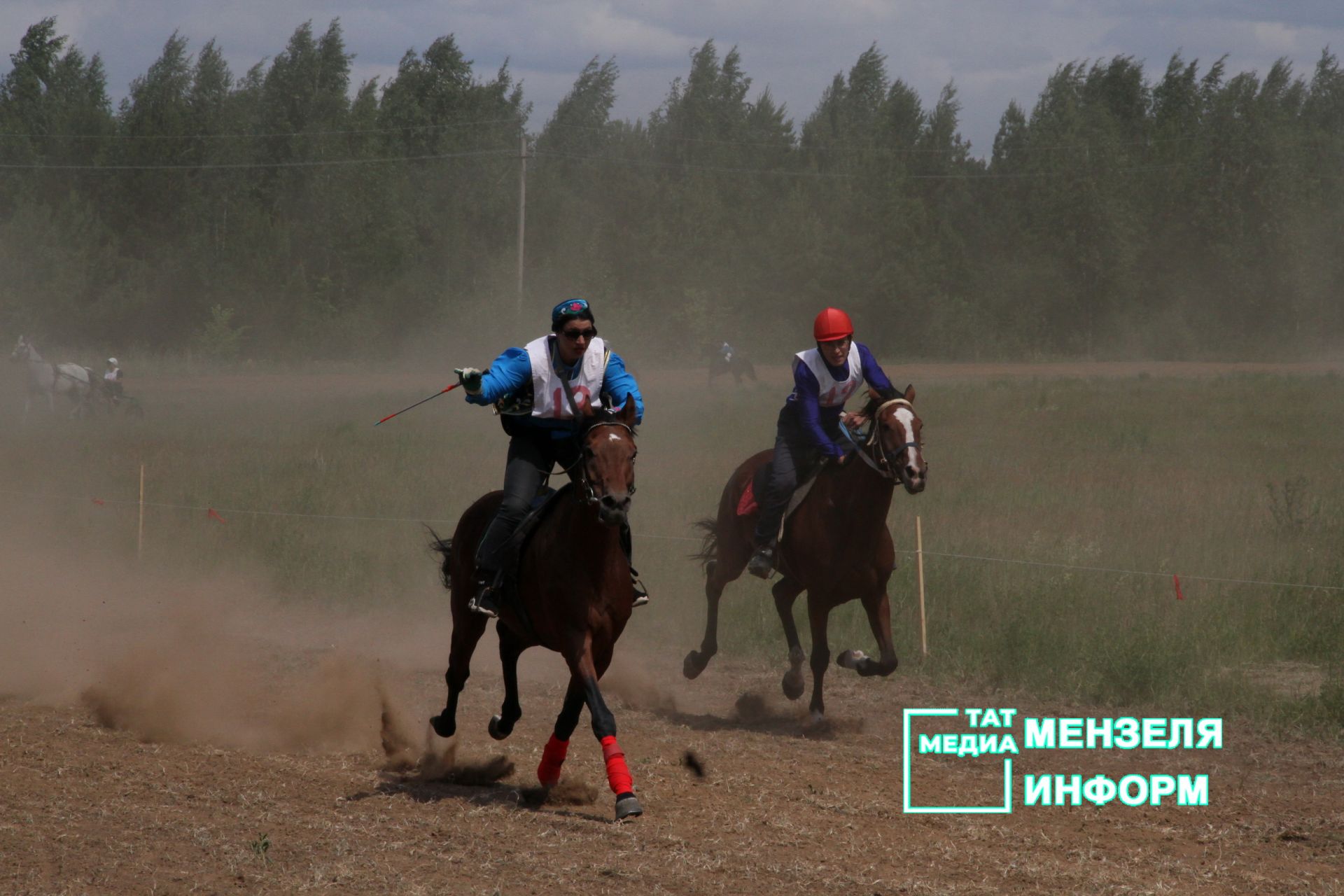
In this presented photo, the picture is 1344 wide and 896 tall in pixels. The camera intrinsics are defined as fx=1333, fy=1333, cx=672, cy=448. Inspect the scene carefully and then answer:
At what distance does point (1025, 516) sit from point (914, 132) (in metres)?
62.9

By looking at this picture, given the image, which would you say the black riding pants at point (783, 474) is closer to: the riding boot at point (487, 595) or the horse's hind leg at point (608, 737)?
the riding boot at point (487, 595)

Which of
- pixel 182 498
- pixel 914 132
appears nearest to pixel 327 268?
pixel 914 132

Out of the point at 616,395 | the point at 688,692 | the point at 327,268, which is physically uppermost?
the point at 327,268

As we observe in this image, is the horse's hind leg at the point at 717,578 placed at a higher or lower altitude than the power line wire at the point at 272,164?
lower

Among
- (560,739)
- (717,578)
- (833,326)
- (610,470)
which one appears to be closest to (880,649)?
(717,578)

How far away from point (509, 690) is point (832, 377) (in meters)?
3.64

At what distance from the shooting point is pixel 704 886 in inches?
233

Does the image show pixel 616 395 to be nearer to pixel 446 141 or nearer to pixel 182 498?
pixel 182 498

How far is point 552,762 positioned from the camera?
759cm

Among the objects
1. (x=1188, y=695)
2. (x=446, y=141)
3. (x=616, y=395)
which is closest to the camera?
(x=616, y=395)

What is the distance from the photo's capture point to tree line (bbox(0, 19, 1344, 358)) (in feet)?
205

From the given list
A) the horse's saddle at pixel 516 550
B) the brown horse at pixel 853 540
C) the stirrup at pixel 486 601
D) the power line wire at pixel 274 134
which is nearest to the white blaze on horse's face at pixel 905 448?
the brown horse at pixel 853 540

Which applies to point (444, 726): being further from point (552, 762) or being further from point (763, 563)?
point (763, 563)

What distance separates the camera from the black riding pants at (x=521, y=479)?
26.0 ft
